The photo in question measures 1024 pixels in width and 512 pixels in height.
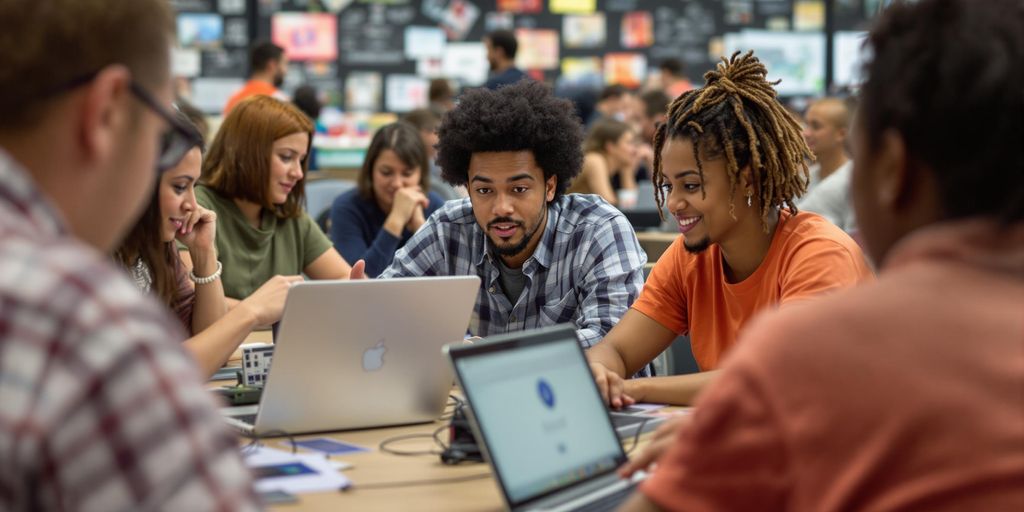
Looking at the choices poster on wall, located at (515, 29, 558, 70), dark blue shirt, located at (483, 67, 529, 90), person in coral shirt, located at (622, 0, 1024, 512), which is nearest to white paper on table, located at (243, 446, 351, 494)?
person in coral shirt, located at (622, 0, 1024, 512)

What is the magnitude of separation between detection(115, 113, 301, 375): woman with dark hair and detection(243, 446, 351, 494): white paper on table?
502mm

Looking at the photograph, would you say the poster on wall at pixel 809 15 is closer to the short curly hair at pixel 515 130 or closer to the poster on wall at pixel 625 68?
the poster on wall at pixel 625 68

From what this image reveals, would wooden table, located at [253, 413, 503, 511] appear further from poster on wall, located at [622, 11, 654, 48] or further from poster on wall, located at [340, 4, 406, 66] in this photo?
poster on wall, located at [622, 11, 654, 48]

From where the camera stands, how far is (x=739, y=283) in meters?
2.38

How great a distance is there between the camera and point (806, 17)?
10.0m

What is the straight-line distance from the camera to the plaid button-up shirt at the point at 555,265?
8.93ft

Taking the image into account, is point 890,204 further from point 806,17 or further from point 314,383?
point 806,17

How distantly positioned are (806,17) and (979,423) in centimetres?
968

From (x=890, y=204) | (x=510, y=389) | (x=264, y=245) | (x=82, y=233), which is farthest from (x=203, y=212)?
(x=890, y=204)

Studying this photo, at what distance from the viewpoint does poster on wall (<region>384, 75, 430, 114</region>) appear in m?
9.41

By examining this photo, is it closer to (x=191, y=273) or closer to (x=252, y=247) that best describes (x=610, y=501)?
(x=191, y=273)

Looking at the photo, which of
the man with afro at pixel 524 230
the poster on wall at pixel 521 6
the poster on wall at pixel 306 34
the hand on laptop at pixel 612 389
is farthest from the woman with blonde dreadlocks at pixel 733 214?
the poster on wall at pixel 521 6

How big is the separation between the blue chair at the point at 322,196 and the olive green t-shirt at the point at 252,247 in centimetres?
140

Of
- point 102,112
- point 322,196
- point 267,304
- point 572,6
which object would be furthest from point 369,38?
point 102,112
